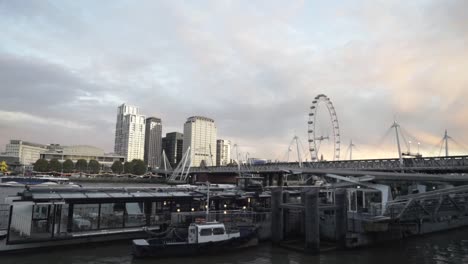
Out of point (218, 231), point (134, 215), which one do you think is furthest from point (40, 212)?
point (218, 231)

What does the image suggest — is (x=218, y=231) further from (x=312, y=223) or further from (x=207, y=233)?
(x=312, y=223)

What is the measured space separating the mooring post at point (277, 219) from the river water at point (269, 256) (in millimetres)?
1392

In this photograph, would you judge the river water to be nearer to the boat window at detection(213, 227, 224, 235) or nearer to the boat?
the boat

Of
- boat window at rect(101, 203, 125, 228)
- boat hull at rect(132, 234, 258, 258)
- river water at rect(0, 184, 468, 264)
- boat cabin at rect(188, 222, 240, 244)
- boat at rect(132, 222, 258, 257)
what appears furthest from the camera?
boat window at rect(101, 203, 125, 228)

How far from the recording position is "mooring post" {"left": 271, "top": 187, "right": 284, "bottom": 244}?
4084 cm

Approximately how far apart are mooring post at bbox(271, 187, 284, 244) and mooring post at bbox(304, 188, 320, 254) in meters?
4.07

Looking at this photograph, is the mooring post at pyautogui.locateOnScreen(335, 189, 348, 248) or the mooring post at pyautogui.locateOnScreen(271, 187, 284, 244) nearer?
the mooring post at pyautogui.locateOnScreen(335, 189, 348, 248)

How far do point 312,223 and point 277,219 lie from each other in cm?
535

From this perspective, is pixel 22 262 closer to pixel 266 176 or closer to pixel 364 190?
pixel 364 190

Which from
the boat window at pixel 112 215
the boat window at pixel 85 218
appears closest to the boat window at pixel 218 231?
the boat window at pixel 112 215

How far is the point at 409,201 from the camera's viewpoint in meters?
43.2

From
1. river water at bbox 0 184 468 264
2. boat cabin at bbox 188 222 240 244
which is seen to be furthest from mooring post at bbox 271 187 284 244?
boat cabin at bbox 188 222 240 244

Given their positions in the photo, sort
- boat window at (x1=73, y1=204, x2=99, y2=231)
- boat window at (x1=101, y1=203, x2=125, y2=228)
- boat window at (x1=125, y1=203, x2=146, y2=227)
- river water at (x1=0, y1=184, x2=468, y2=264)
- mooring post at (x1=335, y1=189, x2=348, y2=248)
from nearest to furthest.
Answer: river water at (x1=0, y1=184, x2=468, y2=264), boat window at (x1=73, y1=204, x2=99, y2=231), boat window at (x1=101, y1=203, x2=125, y2=228), mooring post at (x1=335, y1=189, x2=348, y2=248), boat window at (x1=125, y1=203, x2=146, y2=227)

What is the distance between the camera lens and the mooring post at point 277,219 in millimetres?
40844
